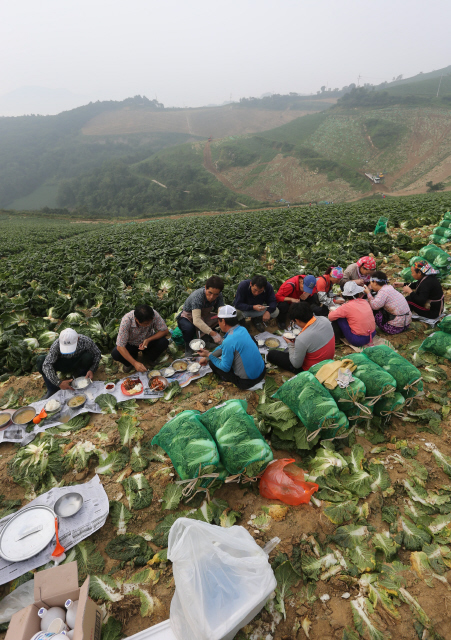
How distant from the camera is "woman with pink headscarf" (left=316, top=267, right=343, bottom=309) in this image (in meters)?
6.89

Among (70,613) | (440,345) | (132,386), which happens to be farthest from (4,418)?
(440,345)

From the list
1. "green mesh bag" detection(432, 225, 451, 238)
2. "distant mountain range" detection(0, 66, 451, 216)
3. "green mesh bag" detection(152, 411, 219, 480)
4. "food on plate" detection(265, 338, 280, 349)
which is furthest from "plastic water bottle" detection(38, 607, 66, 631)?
"distant mountain range" detection(0, 66, 451, 216)

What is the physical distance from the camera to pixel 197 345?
540 cm

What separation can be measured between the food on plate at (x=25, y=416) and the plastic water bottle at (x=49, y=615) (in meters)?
2.75

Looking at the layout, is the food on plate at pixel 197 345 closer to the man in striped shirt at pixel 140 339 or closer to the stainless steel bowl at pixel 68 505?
the man in striped shirt at pixel 140 339

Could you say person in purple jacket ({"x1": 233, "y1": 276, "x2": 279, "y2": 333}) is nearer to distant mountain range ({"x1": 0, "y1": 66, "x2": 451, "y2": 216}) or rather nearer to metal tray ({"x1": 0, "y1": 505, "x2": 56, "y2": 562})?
metal tray ({"x1": 0, "y1": 505, "x2": 56, "y2": 562})

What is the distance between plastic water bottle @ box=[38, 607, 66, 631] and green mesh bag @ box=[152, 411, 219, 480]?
130 centimetres

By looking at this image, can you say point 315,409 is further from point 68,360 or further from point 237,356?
point 68,360

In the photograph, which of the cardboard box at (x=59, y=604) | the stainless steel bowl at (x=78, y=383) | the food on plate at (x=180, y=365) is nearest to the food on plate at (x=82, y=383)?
the stainless steel bowl at (x=78, y=383)

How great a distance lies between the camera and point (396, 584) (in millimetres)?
2287

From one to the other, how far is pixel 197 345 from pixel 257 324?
1.76m

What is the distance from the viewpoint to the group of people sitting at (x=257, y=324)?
425cm

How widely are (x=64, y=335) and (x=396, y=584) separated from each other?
492 cm

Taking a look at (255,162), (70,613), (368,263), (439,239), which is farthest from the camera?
(255,162)
